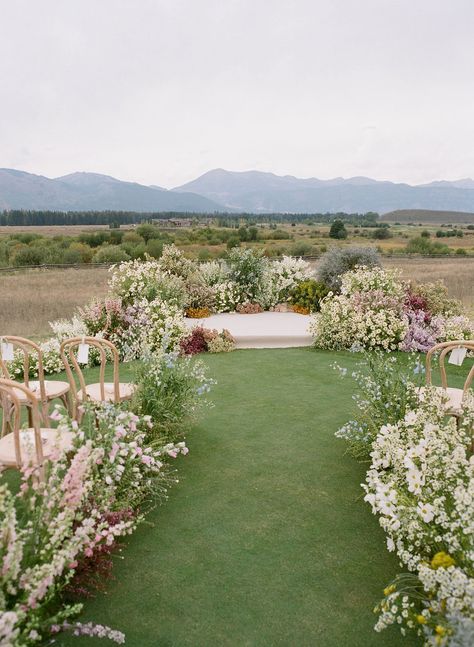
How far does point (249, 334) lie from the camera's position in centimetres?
1013

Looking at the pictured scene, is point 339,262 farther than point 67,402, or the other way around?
point 339,262

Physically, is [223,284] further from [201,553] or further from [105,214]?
[105,214]

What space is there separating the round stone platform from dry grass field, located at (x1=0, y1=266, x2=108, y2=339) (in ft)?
13.5

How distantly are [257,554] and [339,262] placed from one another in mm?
9811

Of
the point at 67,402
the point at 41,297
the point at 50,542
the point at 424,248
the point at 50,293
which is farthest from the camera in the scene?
the point at 424,248

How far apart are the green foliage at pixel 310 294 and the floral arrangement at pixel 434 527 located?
8.97 metres

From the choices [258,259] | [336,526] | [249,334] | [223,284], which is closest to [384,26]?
[258,259]

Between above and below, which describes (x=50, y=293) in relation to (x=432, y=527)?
below

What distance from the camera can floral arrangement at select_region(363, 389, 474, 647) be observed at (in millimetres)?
2090

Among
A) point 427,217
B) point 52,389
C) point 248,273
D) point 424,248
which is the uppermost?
point 427,217

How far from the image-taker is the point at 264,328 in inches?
420

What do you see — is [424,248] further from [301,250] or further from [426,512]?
[426,512]

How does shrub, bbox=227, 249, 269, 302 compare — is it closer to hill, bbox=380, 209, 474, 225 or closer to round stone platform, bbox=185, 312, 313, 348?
round stone platform, bbox=185, 312, 313, 348

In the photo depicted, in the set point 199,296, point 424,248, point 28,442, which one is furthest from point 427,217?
point 28,442
